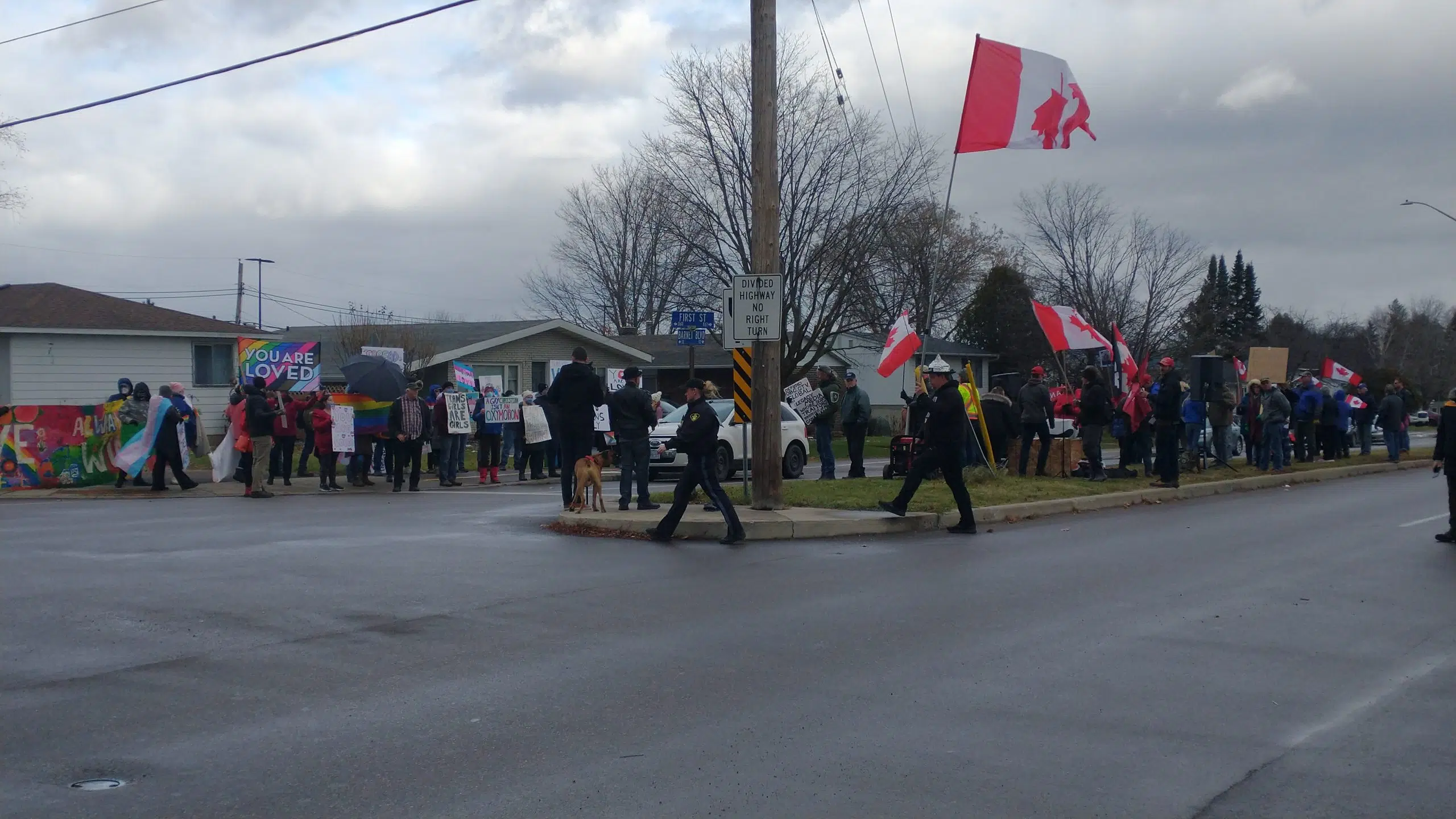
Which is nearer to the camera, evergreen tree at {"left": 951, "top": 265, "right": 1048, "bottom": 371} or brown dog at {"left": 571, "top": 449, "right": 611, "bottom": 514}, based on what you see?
brown dog at {"left": 571, "top": 449, "right": 611, "bottom": 514}

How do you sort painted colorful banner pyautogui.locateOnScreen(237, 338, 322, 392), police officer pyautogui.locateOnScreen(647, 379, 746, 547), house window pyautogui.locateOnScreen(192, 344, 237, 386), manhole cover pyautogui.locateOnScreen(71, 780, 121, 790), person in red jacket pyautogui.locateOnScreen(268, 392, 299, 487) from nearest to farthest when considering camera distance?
manhole cover pyautogui.locateOnScreen(71, 780, 121, 790) < police officer pyautogui.locateOnScreen(647, 379, 746, 547) < person in red jacket pyautogui.locateOnScreen(268, 392, 299, 487) < painted colorful banner pyautogui.locateOnScreen(237, 338, 322, 392) < house window pyautogui.locateOnScreen(192, 344, 237, 386)

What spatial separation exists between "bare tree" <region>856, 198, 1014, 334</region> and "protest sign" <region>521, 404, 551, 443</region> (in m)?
12.6

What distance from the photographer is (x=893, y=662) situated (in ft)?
24.7

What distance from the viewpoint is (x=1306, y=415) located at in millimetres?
26422

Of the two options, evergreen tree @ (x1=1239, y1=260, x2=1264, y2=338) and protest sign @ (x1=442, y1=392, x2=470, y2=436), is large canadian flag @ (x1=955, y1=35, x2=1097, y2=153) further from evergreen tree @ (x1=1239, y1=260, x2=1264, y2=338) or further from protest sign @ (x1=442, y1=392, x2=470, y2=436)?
evergreen tree @ (x1=1239, y1=260, x2=1264, y2=338)

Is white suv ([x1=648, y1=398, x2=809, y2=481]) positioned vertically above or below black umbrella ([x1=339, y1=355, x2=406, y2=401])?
below

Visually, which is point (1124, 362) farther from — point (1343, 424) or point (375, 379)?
point (375, 379)

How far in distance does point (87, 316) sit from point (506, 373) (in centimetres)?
1202

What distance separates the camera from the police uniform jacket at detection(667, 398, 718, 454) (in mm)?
13562

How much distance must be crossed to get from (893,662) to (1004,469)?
43.3 feet

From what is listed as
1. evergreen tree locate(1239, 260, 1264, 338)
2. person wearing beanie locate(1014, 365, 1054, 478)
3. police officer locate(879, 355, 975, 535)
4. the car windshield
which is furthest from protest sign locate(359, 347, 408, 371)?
evergreen tree locate(1239, 260, 1264, 338)

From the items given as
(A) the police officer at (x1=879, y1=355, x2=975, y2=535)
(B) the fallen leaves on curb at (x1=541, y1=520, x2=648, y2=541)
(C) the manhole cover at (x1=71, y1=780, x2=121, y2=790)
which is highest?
(A) the police officer at (x1=879, y1=355, x2=975, y2=535)

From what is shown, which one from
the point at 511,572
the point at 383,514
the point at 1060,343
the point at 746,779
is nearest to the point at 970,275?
the point at 1060,343

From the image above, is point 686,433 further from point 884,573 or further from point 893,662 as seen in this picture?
point 893,662
